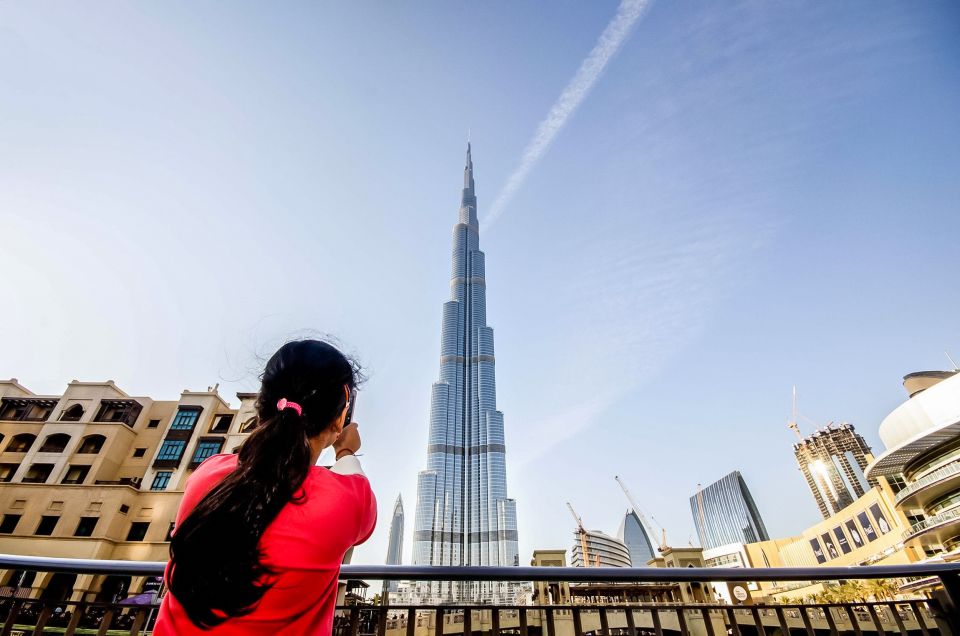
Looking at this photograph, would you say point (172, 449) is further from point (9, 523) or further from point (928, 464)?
point (928, 464)

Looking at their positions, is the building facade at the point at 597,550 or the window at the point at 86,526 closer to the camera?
the window at the point at 86,526

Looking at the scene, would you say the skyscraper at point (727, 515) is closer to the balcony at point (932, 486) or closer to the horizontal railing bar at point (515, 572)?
the balcony at point (932, 486)

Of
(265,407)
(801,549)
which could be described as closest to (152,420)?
(265,407)

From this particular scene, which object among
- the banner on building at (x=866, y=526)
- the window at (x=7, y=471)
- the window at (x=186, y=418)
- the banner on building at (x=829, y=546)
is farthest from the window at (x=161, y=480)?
the banner on building at (x=829, y=546)

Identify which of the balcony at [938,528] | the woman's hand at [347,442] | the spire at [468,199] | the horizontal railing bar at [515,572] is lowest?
the horizontal railing bar at [515,572]

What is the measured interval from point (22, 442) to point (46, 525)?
7.59 meters

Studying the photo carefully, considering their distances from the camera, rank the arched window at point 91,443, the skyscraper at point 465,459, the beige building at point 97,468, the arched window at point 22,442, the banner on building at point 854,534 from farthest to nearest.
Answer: the skyscraper at point 465,459, the banner on building at point 854,534, the arched window at point 22,442, the arched window at point 91,443, the beige building at point 97,468

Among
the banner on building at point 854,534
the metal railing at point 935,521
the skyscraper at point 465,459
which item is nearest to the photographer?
the metal railing at point 935,521

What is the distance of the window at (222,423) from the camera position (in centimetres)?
2724

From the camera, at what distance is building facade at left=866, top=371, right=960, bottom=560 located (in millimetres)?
28578

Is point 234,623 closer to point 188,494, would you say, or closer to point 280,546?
point 280,546

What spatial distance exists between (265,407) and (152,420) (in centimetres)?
3396

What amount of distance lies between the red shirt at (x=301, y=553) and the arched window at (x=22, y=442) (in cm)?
3692

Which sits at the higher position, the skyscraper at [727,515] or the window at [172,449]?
the skyscraper at [727,515]
